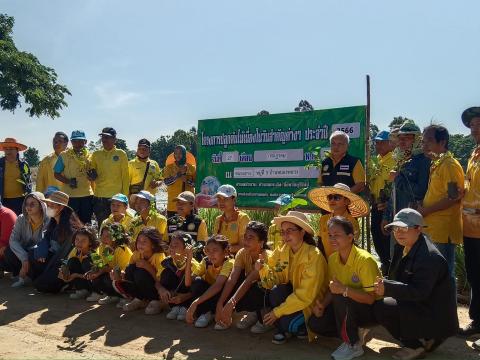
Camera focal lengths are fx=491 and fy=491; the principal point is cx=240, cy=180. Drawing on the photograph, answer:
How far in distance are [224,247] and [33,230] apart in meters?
3.32

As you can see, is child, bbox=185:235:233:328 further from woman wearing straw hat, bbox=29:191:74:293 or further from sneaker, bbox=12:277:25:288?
sneaker, bbox=12:277:25:288

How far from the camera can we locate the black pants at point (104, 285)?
572 cm

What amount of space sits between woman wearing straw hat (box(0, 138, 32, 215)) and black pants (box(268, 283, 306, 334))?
17.7 feet

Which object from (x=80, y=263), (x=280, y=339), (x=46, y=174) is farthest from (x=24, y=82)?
(x=280, y=339)

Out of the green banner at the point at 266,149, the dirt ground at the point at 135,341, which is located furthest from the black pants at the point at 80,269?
the green banner at the point at 266,149

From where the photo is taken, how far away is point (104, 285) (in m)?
5.77

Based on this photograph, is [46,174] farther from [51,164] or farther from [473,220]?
[473,220]

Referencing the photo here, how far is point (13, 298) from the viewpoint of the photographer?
6.13m

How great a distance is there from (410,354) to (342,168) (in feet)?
7.29

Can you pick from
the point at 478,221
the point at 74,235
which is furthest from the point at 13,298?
the point at 478,221

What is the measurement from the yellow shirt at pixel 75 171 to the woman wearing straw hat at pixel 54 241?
988mm

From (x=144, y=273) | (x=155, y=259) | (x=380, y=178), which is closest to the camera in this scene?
(x=144, y=273)

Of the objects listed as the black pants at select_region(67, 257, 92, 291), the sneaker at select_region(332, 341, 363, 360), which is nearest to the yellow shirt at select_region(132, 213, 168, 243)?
the black pants at select_region(67, 257, 92, 291)

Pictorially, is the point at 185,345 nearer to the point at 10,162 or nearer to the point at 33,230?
the point at 33,230
